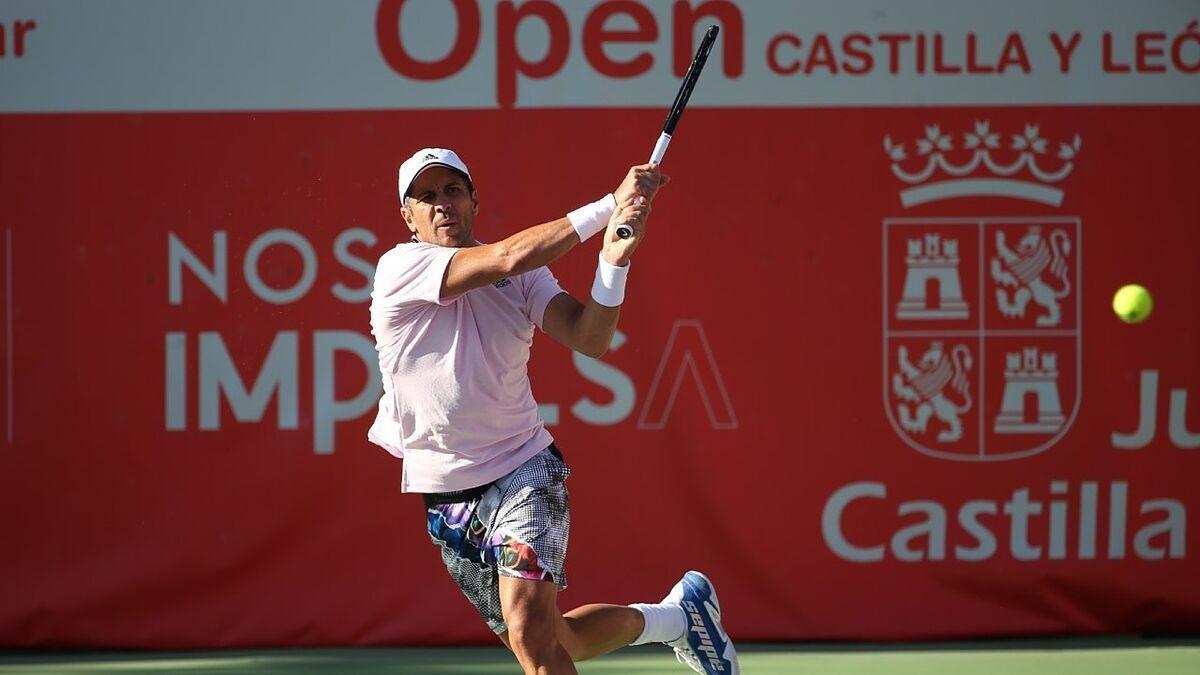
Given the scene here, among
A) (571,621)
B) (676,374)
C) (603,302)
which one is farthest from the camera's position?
(676,374)

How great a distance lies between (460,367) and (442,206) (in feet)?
1.27

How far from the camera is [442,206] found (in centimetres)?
414

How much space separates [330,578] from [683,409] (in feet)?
4.11

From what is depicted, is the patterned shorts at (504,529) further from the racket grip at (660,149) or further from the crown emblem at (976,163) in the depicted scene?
the crown emblem at (976,163)

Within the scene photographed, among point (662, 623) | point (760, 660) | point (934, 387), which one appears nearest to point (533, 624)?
point (662, 623)

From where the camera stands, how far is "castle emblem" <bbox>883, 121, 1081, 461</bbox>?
5773mm

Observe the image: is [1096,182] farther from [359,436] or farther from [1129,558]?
[359,436]

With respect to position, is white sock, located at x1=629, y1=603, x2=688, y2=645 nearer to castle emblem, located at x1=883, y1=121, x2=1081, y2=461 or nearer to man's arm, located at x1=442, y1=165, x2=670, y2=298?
man's arm, located at x1=442, y1=165, x2=670, y2=298

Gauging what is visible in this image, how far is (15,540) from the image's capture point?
5719 mm

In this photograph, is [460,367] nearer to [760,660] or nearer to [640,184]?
[640,184]

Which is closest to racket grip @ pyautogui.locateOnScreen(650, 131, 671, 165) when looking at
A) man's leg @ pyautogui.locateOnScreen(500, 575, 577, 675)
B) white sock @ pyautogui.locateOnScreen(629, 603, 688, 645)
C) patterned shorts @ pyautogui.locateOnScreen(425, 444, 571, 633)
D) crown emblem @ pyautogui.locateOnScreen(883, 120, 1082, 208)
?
Answer: patterned shorts @ pyautogui.locateOnScreen(425, 444, 571, 633)

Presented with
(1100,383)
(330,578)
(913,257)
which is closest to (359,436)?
(330,578)

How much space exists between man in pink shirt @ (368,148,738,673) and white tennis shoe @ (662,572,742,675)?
0.46 metres

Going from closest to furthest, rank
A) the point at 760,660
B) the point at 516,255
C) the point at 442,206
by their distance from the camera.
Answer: the point at 516,255
the point at 442,206
the point at 760,660
